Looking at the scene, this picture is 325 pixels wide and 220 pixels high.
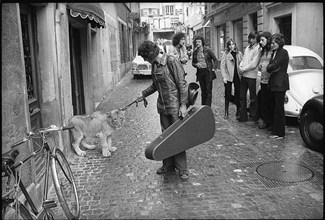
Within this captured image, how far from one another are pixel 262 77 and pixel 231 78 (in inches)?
56.4

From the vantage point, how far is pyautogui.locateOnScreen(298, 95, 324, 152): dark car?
6082mm

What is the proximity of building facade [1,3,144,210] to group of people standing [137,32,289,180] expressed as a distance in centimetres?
151

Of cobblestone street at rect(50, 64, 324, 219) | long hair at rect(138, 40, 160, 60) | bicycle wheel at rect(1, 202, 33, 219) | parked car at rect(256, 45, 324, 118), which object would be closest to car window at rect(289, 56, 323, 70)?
parked car at rect(256, 45, 324, 118)

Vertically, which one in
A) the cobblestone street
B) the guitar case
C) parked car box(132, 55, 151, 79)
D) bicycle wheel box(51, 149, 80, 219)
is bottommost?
the cobblestone street

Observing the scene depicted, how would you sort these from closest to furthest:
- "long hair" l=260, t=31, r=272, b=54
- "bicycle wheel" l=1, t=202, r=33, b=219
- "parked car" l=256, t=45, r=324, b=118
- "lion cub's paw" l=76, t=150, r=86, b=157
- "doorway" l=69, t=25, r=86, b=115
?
"bicycle wheel" l=1, t=202, r=33, b=219 < "lion cub's paw" l=76, t=150, r=86, b=157 < "long hair" l=260, t=31, r=272, b=54 < "parked car" l=256, t=45, r=324, b=118 < "doorway" l=69, t=25, r=86, b=115

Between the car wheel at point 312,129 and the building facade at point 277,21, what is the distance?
7.30 feet

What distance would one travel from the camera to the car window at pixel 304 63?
8.58m

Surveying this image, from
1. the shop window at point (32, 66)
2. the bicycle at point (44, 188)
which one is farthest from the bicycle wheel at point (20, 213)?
the shop window at point (32, 66)

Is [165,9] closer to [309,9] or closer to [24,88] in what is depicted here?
[309,9]

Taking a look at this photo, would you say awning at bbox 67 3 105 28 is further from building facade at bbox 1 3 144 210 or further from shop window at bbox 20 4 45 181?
shop window at bbox 20 4 45 181

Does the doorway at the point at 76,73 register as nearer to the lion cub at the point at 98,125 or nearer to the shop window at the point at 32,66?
the lion cub at the point at 98,125

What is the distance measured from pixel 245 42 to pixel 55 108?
52.9 feet

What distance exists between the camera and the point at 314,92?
7.59 m

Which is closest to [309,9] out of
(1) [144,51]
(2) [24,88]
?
(1) [144,51]
